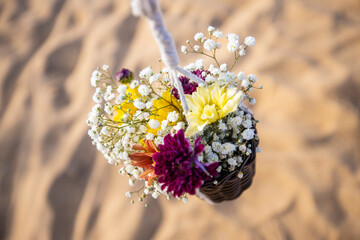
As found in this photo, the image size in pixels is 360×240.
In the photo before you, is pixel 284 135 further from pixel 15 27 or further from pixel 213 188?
pixel 15 27

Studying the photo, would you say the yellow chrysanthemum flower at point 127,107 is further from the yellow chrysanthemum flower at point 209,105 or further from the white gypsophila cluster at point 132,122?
the yellow chrysanthemum flower at point 209,105

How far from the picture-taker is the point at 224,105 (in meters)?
0.67

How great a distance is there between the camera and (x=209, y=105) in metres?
0.70

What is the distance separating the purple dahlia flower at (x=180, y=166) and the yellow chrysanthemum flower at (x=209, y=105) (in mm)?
65

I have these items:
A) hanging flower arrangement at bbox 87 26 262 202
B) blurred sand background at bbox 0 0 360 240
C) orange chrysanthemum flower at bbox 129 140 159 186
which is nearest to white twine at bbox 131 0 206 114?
hanging flower arrangement at bbox 87 26 262 202

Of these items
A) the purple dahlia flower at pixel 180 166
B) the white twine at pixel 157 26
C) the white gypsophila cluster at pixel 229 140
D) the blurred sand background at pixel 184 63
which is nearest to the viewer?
the white twine at pixel 157 26

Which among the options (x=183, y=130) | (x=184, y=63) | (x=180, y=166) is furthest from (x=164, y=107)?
(x=184, y=63)

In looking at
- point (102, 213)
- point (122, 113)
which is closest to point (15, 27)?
point (102, 213)

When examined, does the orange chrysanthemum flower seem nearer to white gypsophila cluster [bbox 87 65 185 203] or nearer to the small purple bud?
white gypsophila cluster [bbox 87 65 185 203]

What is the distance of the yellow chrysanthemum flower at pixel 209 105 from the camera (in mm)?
652

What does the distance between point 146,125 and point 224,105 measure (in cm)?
22

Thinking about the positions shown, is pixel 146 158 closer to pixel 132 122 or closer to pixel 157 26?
pixel 132 122

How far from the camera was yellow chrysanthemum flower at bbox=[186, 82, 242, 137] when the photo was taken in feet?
2.14

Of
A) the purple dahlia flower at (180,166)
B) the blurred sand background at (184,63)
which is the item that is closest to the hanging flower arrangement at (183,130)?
the purple dahlia flower at (180,166)
